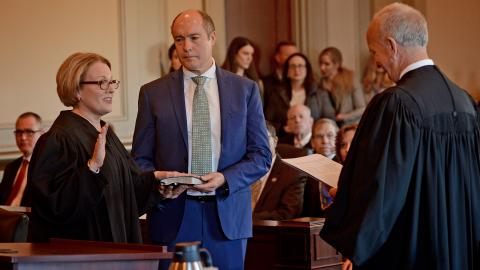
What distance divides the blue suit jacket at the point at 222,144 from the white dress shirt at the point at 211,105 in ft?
0.09

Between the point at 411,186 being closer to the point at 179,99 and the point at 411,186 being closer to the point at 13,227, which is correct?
the point at 179,99

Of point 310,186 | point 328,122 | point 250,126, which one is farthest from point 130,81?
point 250,126

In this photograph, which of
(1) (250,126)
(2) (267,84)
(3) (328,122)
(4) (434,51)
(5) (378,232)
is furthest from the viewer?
(4) (434,51)

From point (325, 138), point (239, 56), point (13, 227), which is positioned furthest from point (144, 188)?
point (239, 56)

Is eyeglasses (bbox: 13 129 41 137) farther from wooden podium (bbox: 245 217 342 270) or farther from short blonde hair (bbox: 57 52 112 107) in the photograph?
short blonde hair (bbox: 57 52 112 107)

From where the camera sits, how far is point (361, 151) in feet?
12.9

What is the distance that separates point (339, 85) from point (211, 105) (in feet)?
18.4

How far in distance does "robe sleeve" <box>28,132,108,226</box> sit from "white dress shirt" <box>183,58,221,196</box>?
773 millimetres

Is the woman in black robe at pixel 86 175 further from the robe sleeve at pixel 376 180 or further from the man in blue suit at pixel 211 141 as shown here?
the robe sleeve at pixel 376 180

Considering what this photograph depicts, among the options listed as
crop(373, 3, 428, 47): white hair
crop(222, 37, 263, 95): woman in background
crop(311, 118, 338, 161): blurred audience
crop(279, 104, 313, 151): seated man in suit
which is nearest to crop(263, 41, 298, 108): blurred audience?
crop(222, 37, 263, 95): woman in background

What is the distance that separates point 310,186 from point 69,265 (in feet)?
13.6

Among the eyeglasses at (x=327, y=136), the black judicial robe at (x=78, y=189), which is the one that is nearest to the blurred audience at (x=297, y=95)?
the eyeglasses at (x=327, y=136)

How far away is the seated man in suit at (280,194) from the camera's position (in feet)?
23.7

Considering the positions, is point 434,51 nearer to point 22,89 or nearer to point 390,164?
point 22,89
